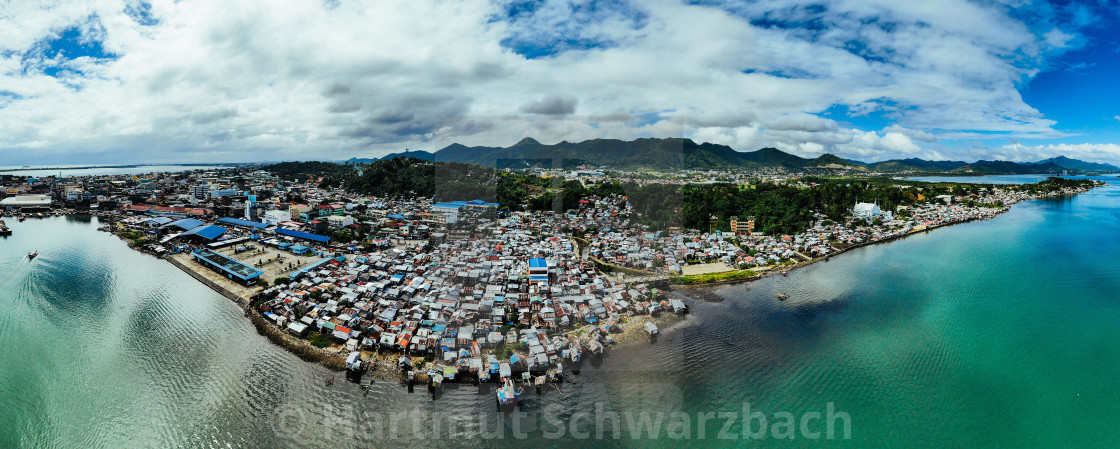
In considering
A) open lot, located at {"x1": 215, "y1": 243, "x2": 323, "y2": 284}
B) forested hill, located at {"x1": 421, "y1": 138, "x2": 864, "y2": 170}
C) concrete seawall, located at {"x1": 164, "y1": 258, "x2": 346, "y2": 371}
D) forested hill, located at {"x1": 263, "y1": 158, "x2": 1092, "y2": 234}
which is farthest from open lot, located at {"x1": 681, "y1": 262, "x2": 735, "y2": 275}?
open lot, located at {"x1": 215, "y1": 243, "x2": 323, "y2": 284}

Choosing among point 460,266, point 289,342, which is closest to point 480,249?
point 460,266

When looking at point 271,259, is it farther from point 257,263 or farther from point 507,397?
point 507,397

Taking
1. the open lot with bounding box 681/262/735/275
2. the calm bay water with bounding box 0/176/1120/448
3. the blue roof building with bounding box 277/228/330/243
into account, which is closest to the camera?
the calm bay water with bounding box 0/176/1120/448

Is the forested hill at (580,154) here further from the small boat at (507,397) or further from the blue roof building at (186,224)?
the small boat at (507,397)

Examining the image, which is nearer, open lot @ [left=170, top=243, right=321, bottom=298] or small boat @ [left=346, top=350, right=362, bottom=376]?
small boat @ [left=346, top=350, right=362, bottom=376]

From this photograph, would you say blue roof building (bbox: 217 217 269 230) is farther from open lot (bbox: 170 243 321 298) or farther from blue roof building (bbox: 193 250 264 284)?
blue roof building (bbox: 193 250 264 284)

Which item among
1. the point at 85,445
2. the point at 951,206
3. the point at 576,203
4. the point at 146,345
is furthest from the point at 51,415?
the point at 951,206

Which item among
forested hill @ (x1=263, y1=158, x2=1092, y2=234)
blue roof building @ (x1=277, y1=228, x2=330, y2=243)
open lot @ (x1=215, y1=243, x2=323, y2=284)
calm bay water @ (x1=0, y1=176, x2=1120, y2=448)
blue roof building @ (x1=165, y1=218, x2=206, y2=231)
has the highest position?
forested hill @ (x1=263, y1=158, x2=1092, y2=234)
